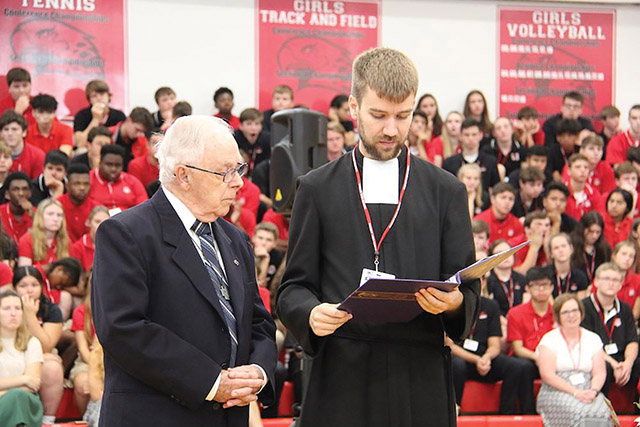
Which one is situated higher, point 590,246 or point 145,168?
point 145,168

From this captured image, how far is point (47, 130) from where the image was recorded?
10.0 m

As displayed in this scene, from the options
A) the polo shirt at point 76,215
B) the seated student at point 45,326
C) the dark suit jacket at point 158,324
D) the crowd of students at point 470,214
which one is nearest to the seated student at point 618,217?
the crowd of students at point 470,214

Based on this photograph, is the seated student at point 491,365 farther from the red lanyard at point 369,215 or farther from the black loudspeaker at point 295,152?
the red lanyard at point 369,215

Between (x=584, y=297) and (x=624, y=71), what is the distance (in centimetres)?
599

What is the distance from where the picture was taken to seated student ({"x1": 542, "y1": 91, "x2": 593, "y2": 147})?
38.2 feet

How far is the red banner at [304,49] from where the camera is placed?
1185 centimetres

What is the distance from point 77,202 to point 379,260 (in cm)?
627

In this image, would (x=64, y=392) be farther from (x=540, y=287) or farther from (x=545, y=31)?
(x=545, y=31)

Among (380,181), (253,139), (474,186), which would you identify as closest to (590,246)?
(474,186)

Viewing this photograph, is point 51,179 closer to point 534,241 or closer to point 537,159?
point 534,241

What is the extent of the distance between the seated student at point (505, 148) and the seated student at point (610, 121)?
166cm

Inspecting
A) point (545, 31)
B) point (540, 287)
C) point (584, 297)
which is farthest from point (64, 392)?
point (545, 31)

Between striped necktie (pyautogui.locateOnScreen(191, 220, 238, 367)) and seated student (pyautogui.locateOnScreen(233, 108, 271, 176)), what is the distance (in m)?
7.54

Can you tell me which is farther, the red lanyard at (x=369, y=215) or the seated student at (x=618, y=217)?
the seated student at (x=618, y=217)
